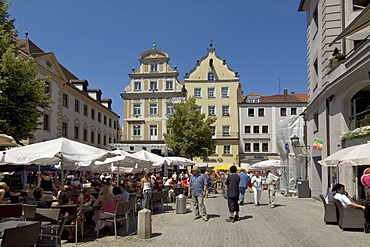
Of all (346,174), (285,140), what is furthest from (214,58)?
(346,174)

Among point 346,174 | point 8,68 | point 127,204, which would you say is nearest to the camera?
point 127,204

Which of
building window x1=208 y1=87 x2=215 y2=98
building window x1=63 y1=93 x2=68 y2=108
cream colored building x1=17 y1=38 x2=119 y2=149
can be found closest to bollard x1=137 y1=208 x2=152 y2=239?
cream colored building x1=17 y1=38 x2=119 y2=149

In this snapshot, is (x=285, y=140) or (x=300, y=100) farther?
(x=300, y=100)

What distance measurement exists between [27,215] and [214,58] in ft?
158

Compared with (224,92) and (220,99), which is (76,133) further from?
(224,92)

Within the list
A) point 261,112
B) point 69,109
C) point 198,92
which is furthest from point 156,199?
point 261,112

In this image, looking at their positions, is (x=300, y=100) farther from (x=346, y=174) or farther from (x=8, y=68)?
(x=8, y=68)

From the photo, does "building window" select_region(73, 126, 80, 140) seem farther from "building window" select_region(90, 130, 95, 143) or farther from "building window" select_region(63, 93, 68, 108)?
"building window" select_region(90, 130, 95, 143)

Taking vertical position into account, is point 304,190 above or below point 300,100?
below

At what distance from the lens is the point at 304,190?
25719 millimetres

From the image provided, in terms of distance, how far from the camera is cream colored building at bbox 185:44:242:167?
5438 centimetres

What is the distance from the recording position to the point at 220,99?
179ft

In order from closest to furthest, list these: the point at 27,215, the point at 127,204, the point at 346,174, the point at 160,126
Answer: the point at 27,215 → the point at 127,204 → the point at 346,174 → the point at 160,126

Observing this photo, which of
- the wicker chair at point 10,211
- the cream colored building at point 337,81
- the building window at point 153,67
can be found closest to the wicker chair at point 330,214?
the cream colored building at point 337,81
